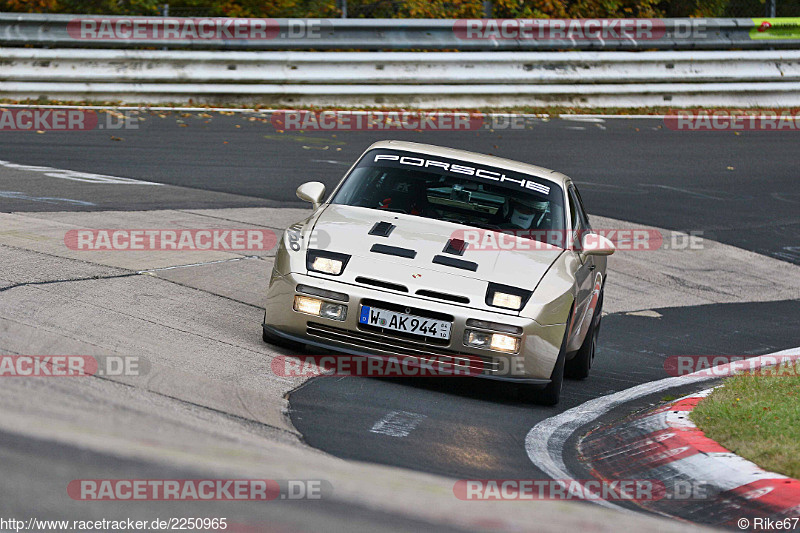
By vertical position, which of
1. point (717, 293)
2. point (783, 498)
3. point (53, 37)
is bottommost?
point (717, 293)

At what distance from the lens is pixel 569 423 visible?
22.7 ft

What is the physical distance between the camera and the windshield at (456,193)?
808cm

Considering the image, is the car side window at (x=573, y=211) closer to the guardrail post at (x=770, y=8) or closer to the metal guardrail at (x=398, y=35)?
the metal guardrail at (x=398, y=35)

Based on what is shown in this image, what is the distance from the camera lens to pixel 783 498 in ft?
17.0

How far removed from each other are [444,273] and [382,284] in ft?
1.29

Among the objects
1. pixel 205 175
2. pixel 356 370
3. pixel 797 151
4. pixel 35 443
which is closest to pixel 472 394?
pixel 356 370

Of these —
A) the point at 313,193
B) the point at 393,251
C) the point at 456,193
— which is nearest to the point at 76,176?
the point at 313,193

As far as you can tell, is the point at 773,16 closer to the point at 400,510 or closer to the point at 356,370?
the point at 356,370

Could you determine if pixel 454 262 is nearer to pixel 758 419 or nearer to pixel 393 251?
pixel 393 251

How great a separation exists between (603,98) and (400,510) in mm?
16275

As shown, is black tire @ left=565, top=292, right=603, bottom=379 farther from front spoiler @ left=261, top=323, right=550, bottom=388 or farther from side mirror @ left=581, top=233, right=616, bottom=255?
front spoiler @ left=261, top=323, right=550, bottom=388

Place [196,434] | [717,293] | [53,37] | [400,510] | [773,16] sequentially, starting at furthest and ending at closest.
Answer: [773,16], [53,37], [717,293], [196,434], [400,510]

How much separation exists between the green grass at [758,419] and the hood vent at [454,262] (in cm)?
158

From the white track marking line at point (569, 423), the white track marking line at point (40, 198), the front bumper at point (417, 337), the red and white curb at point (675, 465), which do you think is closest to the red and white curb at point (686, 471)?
the red and white curb at point (675, 465)
